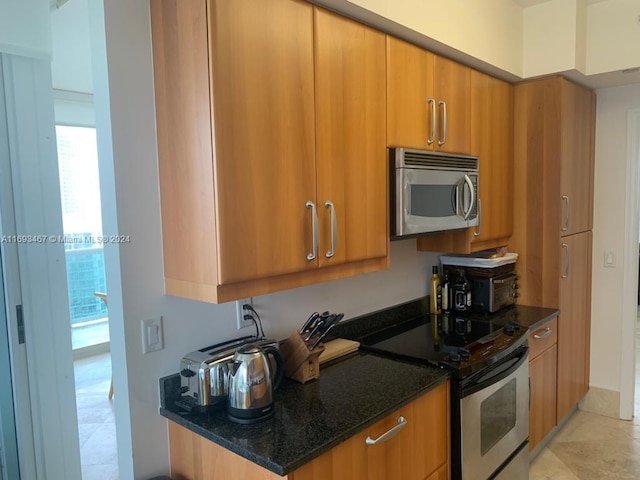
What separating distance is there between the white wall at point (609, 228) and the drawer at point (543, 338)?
721mm

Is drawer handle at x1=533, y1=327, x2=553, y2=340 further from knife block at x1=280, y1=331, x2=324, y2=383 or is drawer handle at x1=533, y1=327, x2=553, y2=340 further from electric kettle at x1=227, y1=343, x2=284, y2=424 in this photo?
electric kettle at x1=227, y1=343, x2=284, y2=424

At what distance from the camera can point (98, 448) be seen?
3.19m

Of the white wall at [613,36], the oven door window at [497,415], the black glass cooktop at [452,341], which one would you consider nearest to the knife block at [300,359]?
the black glass cooktop at [452,341]

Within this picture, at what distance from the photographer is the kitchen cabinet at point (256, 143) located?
1.32 m

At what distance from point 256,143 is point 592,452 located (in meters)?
2.84

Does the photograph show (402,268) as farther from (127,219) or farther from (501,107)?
(127,219)

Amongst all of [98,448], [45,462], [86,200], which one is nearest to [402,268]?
[45,462]

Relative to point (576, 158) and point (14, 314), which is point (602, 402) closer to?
point (576, 158)

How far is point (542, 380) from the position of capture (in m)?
2.68

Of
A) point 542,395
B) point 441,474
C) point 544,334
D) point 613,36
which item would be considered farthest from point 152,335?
point 613,36

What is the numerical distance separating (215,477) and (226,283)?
0.62m

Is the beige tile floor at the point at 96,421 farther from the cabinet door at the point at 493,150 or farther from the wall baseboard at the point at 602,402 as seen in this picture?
the wall baseboard at the point at 602,402

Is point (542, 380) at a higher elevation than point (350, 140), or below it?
below

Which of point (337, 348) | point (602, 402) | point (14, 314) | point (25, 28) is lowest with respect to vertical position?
point (602, 402)
